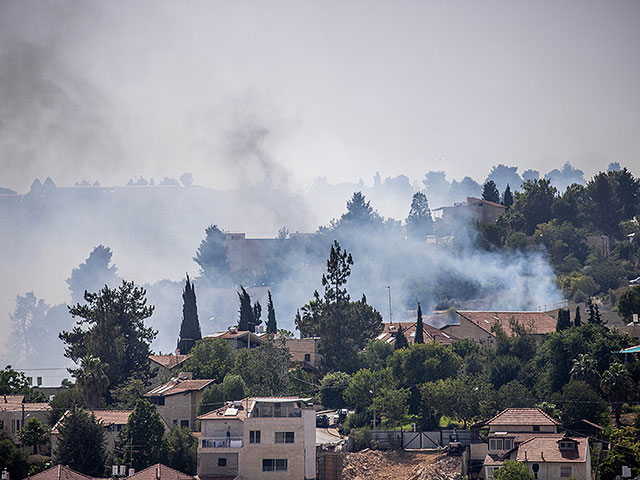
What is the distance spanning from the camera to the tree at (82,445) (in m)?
77.6

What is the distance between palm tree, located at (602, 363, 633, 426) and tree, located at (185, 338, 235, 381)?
31.7 metres

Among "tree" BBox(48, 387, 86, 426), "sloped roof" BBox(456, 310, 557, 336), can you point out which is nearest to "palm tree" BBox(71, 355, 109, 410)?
"tree" BBox(48, 387, 86, 426)

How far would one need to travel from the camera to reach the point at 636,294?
107688mm

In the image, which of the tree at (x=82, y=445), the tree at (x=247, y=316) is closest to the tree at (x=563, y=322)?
the tree at (x=247, y=316)

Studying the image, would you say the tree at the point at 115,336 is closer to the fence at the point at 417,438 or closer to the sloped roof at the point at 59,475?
the fence at the point at 417,438

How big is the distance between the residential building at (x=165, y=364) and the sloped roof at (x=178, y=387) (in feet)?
27.5

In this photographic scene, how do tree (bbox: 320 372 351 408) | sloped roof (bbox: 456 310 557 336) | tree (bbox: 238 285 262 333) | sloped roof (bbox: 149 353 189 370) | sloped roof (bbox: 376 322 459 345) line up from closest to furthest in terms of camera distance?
tree (bbox: 320 372 351 408) → sloped roof (bbox: 149 353 189 370) → sloped roof (bbox: 456 310 557 336) → sloped roof (bbox: 376 322 459 345) → tree (bbox: 238 285 262 333)

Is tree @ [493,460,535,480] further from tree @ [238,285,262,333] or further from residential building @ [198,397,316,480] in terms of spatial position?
tree @ [238,285,262,333]

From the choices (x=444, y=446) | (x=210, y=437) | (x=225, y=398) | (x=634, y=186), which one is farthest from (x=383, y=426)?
(x=634, y=186)

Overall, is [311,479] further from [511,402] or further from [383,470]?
[511,402]

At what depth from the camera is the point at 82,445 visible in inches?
3071

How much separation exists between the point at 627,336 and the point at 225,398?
107 feet

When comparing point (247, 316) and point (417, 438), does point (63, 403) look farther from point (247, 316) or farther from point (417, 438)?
point (247, 316)

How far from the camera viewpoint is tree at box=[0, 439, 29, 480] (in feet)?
246
